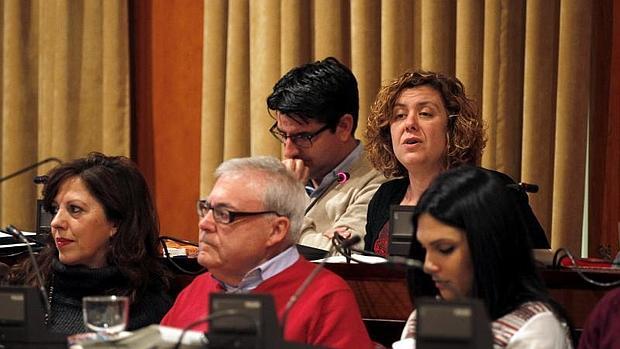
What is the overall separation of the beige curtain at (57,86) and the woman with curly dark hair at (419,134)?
5.86 feet

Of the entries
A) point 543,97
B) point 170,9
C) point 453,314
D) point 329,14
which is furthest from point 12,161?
point 453,314

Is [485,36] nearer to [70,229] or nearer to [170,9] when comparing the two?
[170,9]

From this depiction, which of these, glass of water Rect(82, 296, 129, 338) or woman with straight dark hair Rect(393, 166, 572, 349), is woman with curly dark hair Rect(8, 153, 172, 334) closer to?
glass of water Rect(82, 296, 129, 338)

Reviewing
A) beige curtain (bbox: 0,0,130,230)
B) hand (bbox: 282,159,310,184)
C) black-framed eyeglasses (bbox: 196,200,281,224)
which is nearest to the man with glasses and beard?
hand (bbox: 282,159,310,184)

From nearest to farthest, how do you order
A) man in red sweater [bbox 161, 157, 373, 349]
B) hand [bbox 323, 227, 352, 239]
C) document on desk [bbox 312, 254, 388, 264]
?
man in red sweater [bbox 161, 157, 373, 349], document on desk [bbox 312, 254, 388, 264], hand [bbox 323, 227, 352, 239]

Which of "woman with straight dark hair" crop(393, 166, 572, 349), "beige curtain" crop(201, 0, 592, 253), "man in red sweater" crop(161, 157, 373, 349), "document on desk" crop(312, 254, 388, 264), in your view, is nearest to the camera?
"woman with straight dark hair" crop(393, 166, 572, 349)

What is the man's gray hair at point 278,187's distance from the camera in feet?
10.0

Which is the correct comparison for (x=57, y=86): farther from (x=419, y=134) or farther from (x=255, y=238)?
(x=255, y=238)

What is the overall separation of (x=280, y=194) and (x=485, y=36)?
180 centimetres

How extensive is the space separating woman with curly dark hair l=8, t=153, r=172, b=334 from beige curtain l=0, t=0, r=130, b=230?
1776 millimetres

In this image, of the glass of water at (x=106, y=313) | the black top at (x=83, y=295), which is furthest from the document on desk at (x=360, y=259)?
the glass of water at (x=106, y=313)

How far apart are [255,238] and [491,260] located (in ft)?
2.67

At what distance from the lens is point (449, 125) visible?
3801 mm

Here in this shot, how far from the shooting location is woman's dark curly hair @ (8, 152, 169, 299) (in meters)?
3.46
